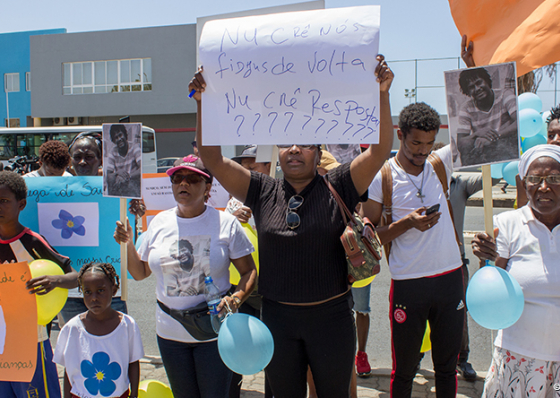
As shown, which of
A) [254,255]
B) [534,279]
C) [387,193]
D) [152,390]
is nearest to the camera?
[534,279]

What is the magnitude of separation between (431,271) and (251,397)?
1.76 m

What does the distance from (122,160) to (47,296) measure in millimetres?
931

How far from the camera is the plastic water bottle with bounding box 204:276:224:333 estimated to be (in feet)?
7.46

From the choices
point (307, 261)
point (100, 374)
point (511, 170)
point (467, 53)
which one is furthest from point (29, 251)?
point (511, 170)

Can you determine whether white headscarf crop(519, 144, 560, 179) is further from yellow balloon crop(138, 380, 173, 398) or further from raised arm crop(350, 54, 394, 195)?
yellow balloon crop(138, 380, 173, 398)

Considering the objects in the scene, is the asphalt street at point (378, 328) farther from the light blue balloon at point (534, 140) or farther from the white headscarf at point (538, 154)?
the light blue balloon at point (534, 140)

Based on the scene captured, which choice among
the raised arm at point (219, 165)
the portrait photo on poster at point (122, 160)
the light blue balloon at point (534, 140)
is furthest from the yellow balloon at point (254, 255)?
the light blue balloon at point (534, 140)

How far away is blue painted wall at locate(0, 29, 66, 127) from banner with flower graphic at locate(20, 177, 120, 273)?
3557 centimetres

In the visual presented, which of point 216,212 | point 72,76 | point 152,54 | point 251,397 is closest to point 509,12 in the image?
point 216,212

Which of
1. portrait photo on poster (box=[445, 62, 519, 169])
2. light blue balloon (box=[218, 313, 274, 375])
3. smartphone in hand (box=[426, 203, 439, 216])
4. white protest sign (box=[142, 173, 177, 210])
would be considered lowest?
light blue balloon (box=[218, 313, 274, 375])

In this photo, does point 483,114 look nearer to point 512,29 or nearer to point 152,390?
point 512,29

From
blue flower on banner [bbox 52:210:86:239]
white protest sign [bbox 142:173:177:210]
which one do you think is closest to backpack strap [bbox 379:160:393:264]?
white protest sign [bbox 142:173:177:210]

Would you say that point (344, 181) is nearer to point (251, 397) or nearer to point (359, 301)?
point (359, 301)

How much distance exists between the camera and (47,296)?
263cm
